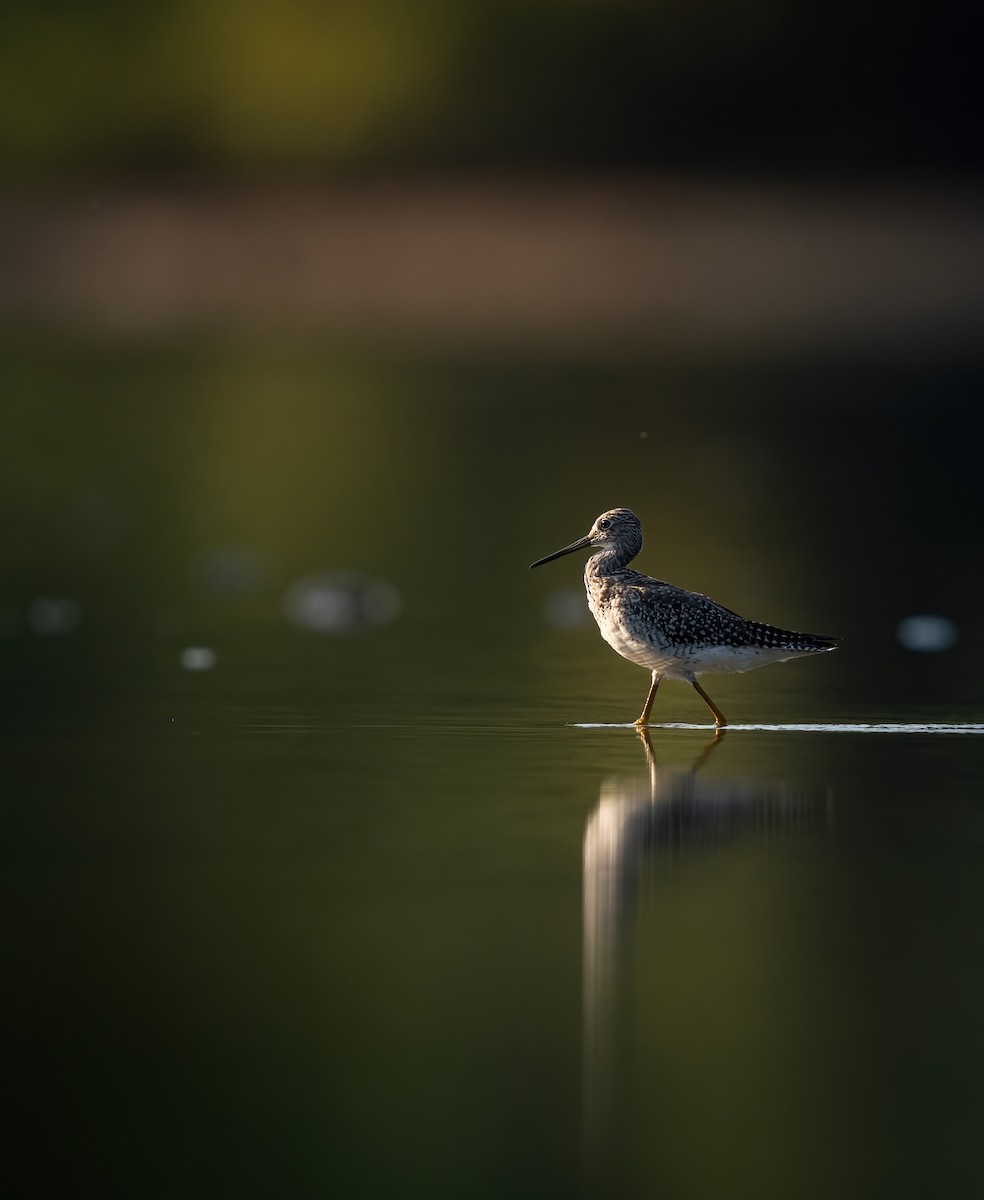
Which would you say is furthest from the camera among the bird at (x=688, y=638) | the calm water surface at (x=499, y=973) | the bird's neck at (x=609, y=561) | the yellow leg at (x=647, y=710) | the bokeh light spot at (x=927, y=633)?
the bokeh light spot at (x=927, y=633)

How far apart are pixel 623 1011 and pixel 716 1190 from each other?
2.68 ft

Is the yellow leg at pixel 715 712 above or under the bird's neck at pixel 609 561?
under

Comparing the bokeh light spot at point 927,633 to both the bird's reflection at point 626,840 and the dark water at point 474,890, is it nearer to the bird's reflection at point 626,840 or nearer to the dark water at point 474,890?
the dark water at point 474,890

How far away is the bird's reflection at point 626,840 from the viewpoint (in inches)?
181

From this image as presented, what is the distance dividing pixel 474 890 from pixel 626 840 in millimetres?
685

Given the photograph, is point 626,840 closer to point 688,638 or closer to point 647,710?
point 647,710

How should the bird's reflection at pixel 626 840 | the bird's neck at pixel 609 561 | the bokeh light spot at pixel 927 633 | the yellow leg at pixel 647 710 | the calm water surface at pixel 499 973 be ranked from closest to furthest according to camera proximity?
the calm water surface at pixel 499 973 → the bird's reflection at pixel 626 840 → the yellow leg at pixel 647 710 → the bird's neck at pixel 609 561 → the bokeh light spot at pixel 927 633

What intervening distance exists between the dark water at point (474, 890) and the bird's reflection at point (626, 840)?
0.02m

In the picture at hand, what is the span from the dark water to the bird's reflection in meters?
0.02

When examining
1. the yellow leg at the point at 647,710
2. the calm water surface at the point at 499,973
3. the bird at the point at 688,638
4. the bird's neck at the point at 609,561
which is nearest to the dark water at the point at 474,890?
the calm water surface at the point at 499,973

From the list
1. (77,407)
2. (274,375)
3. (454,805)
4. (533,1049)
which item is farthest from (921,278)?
(533,1049)

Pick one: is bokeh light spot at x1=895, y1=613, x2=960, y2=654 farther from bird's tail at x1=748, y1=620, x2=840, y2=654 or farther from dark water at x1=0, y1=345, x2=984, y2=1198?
bird's tail at x1=748, y1=620, x2=840, y2=654

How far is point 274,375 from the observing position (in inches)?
1098

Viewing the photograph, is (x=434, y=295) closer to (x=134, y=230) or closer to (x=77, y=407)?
(x=134, y=230)
